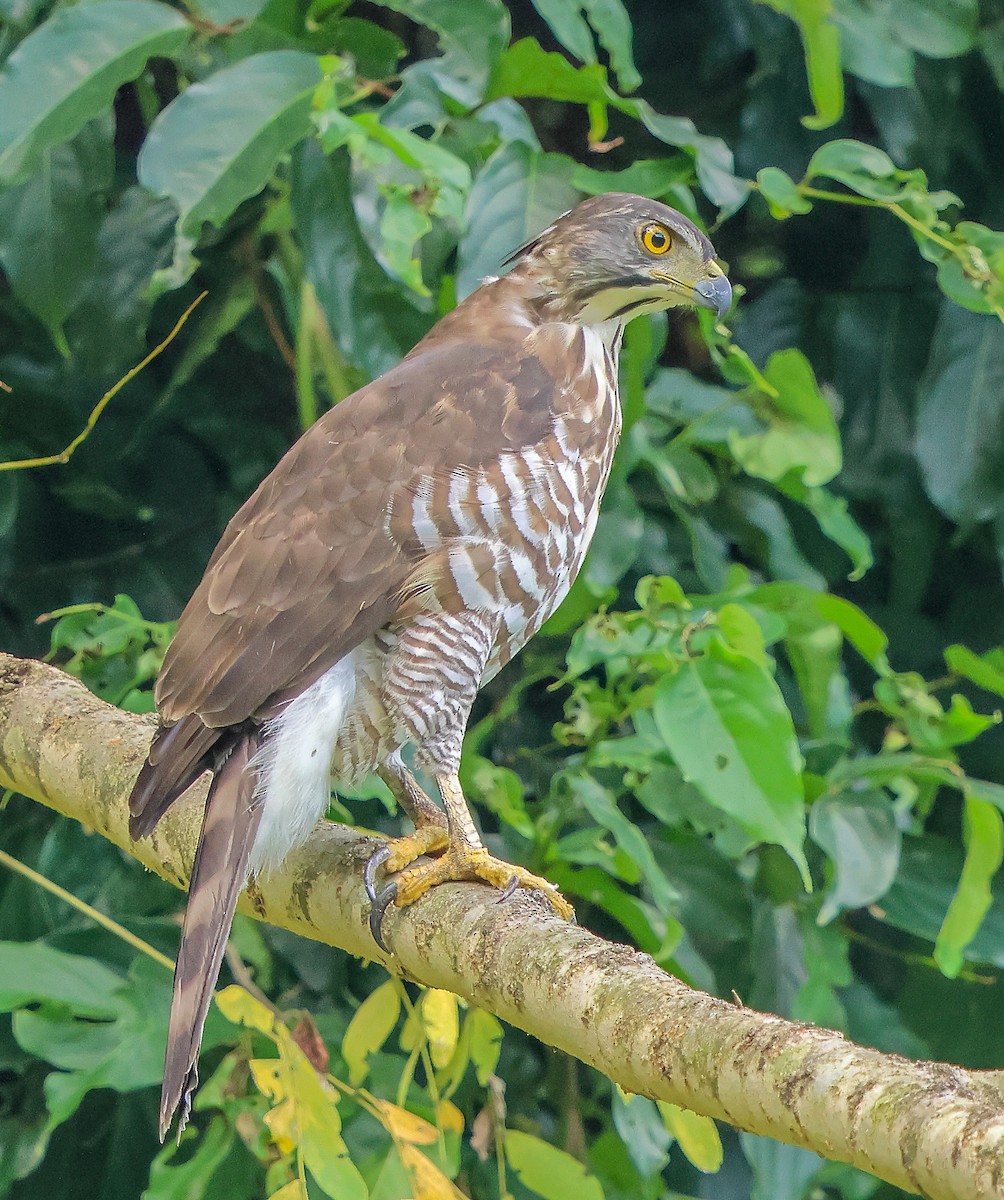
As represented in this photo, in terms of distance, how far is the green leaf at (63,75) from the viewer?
1614 millimetres

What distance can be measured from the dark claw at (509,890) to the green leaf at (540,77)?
35.6 inches

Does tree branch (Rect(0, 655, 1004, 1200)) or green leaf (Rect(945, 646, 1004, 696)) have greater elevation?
tree branch (Rect(0, 655, 1004, 1200))

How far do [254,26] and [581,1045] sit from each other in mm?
1331

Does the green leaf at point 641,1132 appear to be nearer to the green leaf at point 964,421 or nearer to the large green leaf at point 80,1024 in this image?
the large green leaf at point 80,1024

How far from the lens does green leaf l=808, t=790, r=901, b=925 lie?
167 cm

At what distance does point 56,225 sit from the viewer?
6.15 feet

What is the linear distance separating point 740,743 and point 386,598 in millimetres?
411

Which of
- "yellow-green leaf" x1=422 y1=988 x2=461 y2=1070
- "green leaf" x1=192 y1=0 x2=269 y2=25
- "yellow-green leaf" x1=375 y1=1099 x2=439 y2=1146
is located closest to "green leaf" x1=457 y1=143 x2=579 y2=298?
"green leaf" x1=192 y1=0 x2=269 y2=25

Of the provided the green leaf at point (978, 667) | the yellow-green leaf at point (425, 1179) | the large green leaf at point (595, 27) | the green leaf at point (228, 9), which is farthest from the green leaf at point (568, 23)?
the yellow-green leaf at point (425, 1179)

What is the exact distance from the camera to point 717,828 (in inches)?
66.8

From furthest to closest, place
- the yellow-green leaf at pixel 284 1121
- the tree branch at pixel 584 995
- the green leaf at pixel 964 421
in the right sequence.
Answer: the green leaf at pixel 964 421
the yellow-green leaf at pixel 284 1121
the tree branch at pixel 584 995

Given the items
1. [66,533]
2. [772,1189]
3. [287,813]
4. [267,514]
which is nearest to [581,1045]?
[287,813]

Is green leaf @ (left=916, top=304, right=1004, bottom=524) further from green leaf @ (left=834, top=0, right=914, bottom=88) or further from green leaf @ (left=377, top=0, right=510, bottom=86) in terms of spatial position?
green leaf @ (left=377, top=0, right=510, bottom=86)

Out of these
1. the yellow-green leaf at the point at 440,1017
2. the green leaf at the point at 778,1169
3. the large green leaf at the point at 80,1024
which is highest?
the large green leaf at the point at 80,1024
